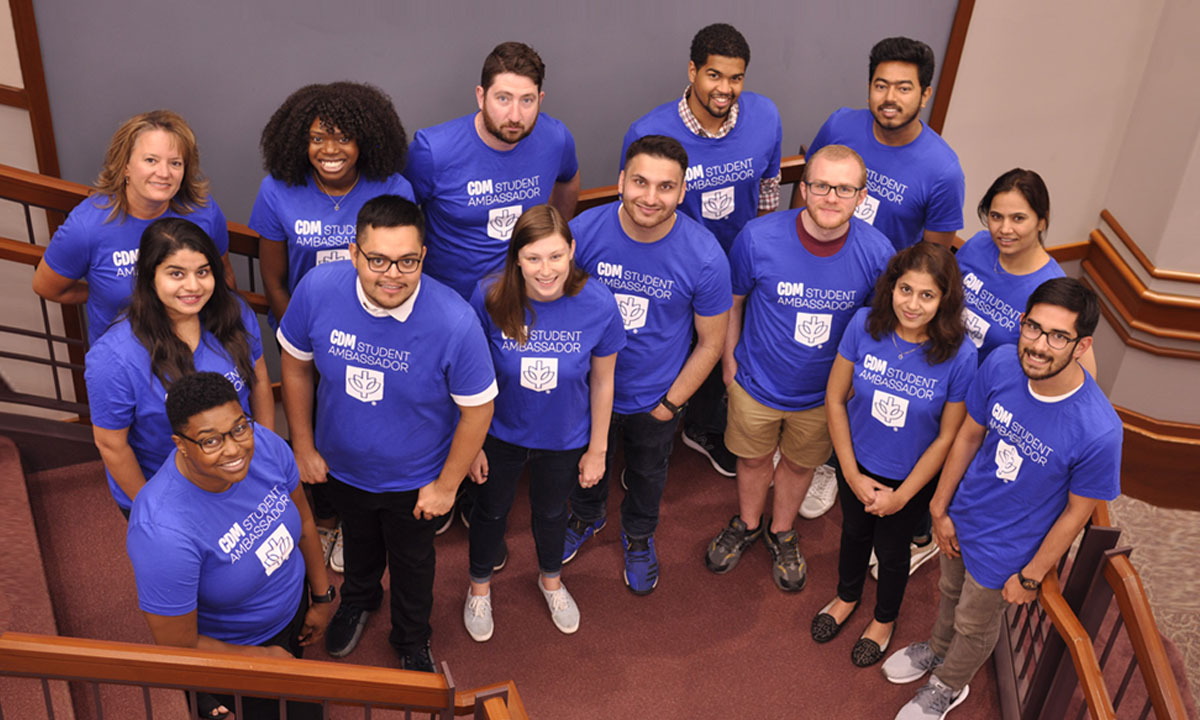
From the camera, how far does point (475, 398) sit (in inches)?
111

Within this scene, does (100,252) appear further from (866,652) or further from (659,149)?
(866,652)

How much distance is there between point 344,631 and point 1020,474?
216 centimetres

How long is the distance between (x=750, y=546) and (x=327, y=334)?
1955 millimetres

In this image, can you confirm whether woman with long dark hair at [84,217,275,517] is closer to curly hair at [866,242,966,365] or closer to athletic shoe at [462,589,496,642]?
athletic shoe at [462,589,496,642]

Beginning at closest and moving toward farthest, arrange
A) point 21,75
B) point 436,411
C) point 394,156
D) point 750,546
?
point 436,411 < point 394,156 < point 21,75 < point 750,546

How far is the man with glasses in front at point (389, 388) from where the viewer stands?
8.63 ft

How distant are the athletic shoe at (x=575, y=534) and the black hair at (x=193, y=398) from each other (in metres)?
1.78

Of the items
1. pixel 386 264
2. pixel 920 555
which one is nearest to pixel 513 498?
pixel 386 264

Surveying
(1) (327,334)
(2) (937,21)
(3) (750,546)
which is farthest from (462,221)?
(2) (937,21)

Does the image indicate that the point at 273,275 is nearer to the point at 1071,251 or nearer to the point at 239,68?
the point at 239,68

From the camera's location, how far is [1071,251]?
5.32m

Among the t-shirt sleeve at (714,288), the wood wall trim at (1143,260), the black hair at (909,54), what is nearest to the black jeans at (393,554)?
the t-shirt sleeve at (714,288)

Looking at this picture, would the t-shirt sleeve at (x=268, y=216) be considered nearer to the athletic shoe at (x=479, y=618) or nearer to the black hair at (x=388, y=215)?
the black hair at (x=388, y=215)

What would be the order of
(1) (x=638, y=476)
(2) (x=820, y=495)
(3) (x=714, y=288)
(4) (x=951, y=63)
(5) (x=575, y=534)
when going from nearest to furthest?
(3) (x=714, y=288) → (1) (x=638, y=476) → (5) (x=575, y=534) → (2) (x=820, y=495) → (4) (x=951, y=63)
